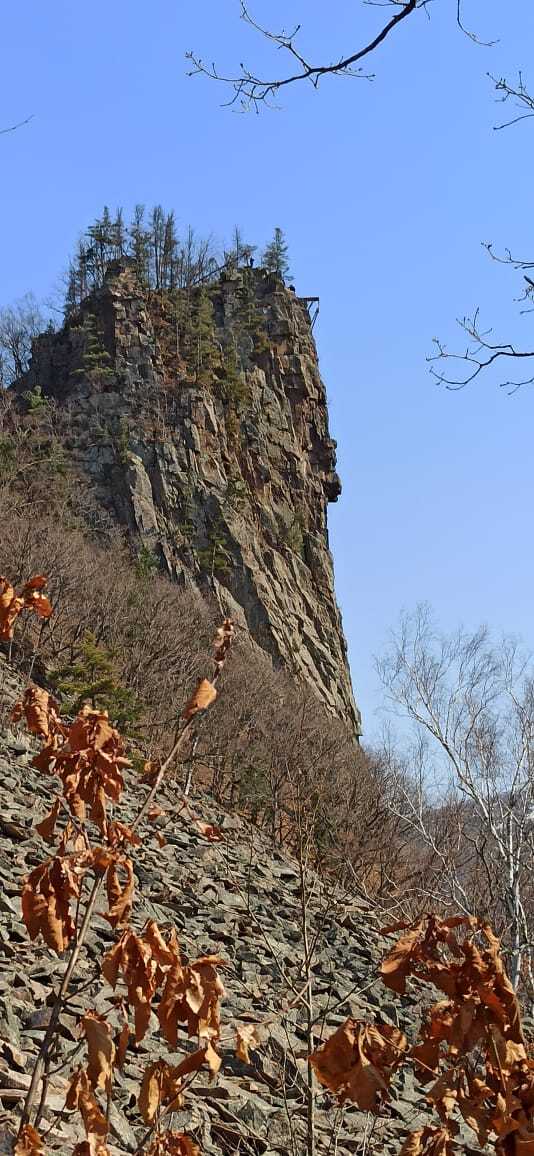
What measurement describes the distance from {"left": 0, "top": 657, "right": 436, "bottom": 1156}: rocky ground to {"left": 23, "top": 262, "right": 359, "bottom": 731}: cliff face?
25.4 meters

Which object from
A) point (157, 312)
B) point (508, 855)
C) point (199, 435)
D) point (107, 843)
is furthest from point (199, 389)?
point (107, 843)

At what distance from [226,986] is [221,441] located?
39310mm

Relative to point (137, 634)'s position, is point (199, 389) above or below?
above

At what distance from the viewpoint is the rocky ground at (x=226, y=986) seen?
4688 millimetres

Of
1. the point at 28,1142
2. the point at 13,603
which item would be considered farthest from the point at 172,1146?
the point at 13,603

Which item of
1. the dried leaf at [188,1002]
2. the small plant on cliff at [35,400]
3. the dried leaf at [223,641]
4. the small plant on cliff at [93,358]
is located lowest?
the dried leaf at [188,1002]

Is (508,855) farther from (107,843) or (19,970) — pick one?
(107,843)

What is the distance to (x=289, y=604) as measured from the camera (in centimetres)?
4416

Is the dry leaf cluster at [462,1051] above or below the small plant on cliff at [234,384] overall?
below

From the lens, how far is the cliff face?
138 ft

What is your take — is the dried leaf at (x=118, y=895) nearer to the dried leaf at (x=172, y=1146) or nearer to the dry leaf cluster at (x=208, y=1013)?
the dry leaf cluster at (x=208, y=1013)

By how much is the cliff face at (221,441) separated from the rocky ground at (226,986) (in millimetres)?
25439

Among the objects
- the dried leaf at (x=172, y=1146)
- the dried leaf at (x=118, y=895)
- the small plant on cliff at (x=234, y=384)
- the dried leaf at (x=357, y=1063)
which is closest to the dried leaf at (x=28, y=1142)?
the dried leaf at (x=172, y=1146)

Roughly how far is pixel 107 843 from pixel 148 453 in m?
41.2
